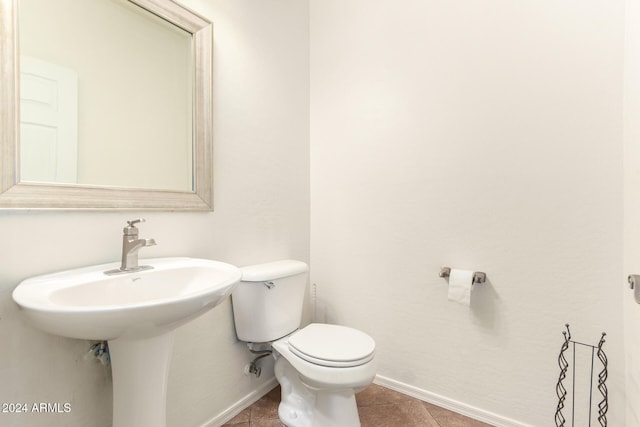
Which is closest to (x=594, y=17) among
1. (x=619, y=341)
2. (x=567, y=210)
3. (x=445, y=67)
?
(x=445, y=67)

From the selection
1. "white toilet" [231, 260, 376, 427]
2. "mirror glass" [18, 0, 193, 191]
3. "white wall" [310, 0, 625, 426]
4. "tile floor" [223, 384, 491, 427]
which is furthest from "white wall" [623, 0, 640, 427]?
"mirror glass" [18, 0, 193, 191]

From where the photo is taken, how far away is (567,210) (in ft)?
4.07

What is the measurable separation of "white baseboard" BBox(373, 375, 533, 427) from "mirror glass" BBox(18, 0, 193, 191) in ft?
4.94

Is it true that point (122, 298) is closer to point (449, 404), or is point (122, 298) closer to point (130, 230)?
point (130, 230)

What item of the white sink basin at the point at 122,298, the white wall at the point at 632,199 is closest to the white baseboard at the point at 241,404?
the white sink basin at the point at 122,298

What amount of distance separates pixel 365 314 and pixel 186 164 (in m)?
1.27

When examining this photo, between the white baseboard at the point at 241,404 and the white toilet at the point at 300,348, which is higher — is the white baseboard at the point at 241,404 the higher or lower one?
the lower one

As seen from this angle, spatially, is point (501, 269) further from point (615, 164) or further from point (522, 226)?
point (615, 164)

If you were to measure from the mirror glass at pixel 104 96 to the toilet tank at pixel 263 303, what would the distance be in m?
0.51

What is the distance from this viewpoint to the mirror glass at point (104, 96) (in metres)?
0.88

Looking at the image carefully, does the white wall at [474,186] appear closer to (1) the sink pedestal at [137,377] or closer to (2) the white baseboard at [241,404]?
(2) the white baseboard at [241,404]

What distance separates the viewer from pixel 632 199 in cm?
107

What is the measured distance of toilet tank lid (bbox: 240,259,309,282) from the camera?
1.37m

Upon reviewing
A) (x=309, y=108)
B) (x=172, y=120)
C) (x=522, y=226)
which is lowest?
(x=522, y=226)
